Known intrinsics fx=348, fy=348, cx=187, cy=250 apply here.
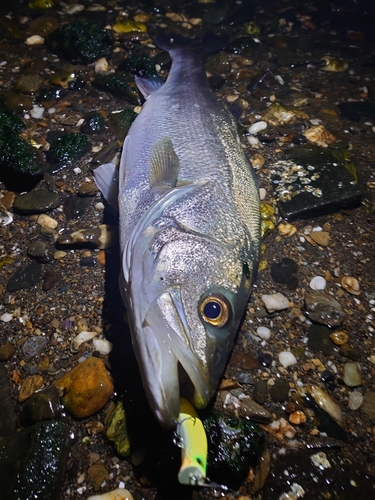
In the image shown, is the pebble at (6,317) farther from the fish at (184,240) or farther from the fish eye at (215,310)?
the fish eye at (215,310)

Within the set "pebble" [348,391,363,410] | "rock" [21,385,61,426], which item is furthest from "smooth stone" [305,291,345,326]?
"rock" [21,385,61,426]

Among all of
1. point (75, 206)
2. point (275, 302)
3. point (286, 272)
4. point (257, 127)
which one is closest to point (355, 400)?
point (275, 302)

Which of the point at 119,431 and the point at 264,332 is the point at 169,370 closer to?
the point at 119,431

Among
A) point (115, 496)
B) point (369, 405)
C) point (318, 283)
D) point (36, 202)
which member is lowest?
point (369, 405)

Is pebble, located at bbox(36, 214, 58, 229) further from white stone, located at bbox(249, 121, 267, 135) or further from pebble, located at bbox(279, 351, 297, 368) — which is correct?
white stone, located at bbox(249, 121, 267, 135)

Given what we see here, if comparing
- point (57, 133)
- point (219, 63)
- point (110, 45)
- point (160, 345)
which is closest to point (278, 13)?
point (219, 63)

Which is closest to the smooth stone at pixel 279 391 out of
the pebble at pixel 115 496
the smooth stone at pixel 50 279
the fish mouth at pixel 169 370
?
the fish mouth at pixel 169 370

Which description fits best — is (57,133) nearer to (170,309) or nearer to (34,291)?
(34,291)
